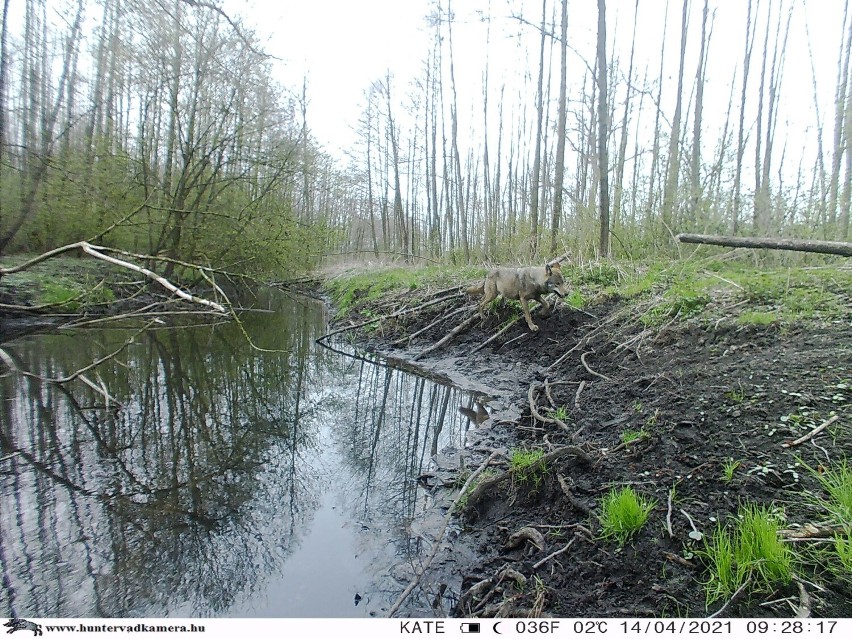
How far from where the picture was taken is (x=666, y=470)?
252 cm

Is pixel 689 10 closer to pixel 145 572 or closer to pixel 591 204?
pixel 591 204

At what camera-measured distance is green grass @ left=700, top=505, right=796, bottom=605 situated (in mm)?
1643

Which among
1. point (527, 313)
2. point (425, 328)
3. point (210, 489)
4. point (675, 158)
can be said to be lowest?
point (210, 489)

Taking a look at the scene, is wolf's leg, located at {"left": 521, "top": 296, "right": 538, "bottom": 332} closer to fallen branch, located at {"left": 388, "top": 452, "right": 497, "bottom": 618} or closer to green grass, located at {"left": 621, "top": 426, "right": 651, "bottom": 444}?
green grass, located at {"left": 621, "top": 426, "right": 651, "bottom": 444}

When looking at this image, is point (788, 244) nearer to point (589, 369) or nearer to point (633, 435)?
point (589, 369)

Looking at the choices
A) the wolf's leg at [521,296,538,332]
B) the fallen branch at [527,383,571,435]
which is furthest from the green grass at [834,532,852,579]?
the wolf's leg at [521,296,538,332]

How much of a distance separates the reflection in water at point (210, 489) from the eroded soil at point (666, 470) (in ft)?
2.00

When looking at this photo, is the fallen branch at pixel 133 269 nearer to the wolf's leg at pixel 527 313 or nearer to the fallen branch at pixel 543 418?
the fallen branch at pixel 543 418

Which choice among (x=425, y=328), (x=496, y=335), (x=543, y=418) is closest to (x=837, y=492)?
(x=543, y=418)

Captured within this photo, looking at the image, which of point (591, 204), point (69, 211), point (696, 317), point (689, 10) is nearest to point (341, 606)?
point (696, 317)

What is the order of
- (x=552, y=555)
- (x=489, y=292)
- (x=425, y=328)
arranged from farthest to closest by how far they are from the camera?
(x=425, y=328)
(x=489, y=292)
(x=552, y=555)

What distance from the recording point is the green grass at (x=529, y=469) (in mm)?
2932
